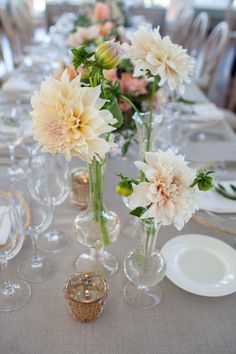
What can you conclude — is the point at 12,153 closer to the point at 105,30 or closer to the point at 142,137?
the point at 142,137

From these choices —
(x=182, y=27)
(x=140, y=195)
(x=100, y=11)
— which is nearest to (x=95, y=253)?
(x=140, y=195)

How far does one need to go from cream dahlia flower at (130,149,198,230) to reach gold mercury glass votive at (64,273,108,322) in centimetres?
20

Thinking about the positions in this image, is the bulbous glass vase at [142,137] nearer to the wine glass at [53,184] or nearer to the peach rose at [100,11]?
the wine glass at [53,184]

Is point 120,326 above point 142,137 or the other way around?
the other way around

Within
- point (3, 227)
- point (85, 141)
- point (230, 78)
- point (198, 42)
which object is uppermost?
point (85, 141)

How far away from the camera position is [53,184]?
793mm

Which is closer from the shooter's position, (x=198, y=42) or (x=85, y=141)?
(x=85, y=141)

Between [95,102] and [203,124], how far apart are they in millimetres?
947

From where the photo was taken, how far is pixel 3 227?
606 mm

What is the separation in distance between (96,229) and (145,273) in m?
0.13

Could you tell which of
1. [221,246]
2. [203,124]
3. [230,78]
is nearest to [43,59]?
[203,124]

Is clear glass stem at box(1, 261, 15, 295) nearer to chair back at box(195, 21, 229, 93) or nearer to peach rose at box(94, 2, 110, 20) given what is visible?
peach rose at box(94, 2, 110, 20)

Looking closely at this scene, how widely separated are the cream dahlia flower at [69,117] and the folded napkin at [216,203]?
43 centimetres

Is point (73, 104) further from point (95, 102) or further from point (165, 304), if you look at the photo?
point (165, 304)
